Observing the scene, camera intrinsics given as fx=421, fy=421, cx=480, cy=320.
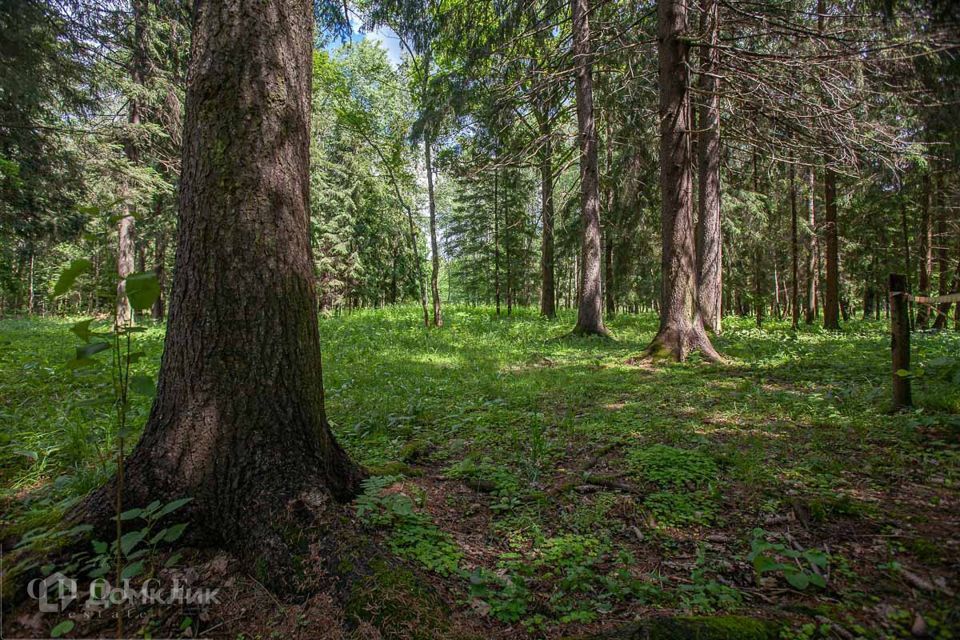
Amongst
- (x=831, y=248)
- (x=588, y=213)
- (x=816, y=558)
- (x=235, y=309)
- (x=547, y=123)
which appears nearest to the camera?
(x=816, y=558)

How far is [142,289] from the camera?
63.9 inches

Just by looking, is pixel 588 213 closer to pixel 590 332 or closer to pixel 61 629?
pixel 590 332

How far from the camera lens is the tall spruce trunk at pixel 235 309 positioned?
2.10 m

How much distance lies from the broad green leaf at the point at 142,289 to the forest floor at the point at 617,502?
39 centimetres

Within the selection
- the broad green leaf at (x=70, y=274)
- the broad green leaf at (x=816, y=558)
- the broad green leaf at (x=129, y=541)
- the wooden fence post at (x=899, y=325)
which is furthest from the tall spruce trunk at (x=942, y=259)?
the broad green leaf at (x=70, y=274)

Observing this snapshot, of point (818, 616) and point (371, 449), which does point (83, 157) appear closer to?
point (371, 449)

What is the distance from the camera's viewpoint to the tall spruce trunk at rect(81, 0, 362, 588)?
2098 mm

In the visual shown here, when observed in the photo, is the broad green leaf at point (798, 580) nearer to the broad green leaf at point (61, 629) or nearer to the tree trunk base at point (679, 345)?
the broad green leaf at point (61, 629)

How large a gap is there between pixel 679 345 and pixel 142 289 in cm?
710

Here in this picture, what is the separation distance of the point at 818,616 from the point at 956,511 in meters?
1.49

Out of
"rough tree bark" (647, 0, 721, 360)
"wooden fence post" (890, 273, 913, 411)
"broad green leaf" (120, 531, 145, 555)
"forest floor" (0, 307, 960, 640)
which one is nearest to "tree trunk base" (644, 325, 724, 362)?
"rough tree bark" (647, 0, 721, 360)

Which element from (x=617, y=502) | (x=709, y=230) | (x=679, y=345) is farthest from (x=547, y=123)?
(x=617, y=502)
